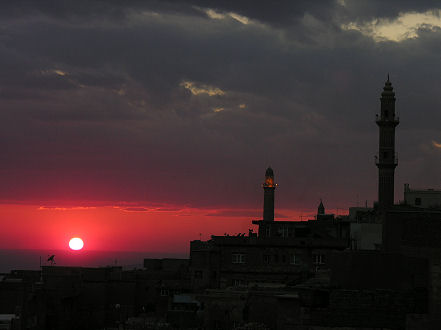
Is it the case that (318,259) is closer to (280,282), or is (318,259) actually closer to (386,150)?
(280,282)

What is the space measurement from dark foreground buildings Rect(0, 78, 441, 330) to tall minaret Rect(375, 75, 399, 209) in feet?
0.29

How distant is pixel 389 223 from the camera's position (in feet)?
117

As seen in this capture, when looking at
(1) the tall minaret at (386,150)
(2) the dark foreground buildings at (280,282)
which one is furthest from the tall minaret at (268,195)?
(1) the tall minaret at (386,150)

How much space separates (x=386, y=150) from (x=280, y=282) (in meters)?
27.9

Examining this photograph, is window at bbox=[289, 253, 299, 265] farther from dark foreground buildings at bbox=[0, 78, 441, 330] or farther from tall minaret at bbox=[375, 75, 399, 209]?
tall minaret at bbox=[375, 75, 399, 209]

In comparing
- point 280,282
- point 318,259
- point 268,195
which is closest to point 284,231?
point 318,259

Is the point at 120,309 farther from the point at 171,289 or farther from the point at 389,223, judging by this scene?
the point at 389,223

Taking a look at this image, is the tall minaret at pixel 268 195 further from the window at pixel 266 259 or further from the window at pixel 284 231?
the window at pixel 266 259

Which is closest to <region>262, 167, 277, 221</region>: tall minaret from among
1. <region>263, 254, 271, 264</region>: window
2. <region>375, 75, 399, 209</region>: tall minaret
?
<region>375, 75, 399, 209</region>: tall minaret

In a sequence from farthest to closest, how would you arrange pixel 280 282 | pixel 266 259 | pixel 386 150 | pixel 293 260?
pixel 386 150 → pixel 266 259 → pixel 293 260 → pixel 280 282

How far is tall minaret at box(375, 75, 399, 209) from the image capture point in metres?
83.6

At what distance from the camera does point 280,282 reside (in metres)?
62.1

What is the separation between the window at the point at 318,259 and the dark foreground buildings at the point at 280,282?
7 centimetres

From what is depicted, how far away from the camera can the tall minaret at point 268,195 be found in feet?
310
